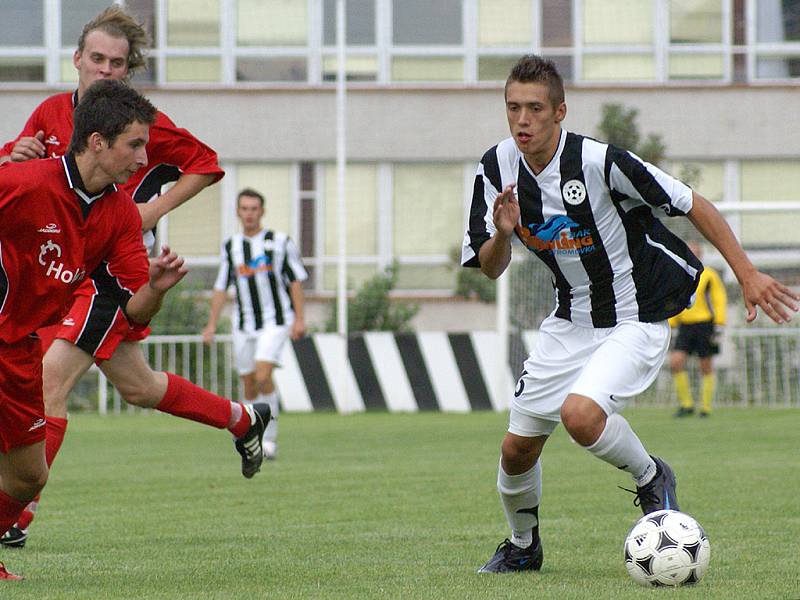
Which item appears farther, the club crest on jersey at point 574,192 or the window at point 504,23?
the window at point 504,23

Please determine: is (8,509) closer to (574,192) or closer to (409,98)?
(574,192)

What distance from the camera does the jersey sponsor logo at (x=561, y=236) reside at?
594 centimetres

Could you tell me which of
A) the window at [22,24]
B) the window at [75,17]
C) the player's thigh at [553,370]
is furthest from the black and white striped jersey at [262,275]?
the window at [22,24]

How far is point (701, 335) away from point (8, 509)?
13.2 m

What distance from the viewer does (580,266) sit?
6.02 m

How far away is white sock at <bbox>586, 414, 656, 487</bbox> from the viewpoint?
5.67 metres

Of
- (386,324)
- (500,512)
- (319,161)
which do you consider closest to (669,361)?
(386,324)

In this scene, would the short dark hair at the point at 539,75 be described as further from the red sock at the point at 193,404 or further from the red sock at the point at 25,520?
the red sock at the point at 25,520

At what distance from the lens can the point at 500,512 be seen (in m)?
8.12

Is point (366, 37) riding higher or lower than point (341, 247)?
higher

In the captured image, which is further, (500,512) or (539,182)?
(500,512)

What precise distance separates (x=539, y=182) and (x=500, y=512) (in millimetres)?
2735

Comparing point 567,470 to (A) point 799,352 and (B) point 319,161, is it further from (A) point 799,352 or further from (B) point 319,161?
(B) point 319,161

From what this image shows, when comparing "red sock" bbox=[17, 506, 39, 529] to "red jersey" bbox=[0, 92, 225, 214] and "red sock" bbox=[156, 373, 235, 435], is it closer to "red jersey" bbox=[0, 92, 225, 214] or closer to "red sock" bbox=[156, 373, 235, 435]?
"red sock" bbox=[156, 373, 235, 435]
